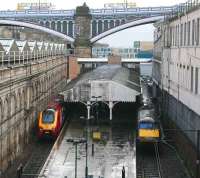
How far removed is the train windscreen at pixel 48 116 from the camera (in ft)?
127

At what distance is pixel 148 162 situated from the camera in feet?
109

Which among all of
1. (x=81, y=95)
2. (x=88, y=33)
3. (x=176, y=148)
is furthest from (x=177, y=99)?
(x=88, y=33)

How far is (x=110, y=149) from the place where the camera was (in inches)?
1390

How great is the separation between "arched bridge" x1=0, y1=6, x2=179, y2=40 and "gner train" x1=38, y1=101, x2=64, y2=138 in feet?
159

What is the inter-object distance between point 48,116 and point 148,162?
1027 centimetres

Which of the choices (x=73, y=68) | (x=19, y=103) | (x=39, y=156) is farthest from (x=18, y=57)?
(x=73, y=68)

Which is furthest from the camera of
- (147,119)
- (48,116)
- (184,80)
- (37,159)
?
(48,116)

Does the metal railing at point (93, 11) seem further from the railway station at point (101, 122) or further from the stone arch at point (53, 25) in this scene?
the railway station at point (101, 122)

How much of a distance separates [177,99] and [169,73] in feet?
23.5

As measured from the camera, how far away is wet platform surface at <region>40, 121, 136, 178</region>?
95.1ft

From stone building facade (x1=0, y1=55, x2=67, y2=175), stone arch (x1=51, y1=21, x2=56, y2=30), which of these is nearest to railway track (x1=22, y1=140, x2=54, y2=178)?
stone building facade (x1=0, y1=55, x2=67, y2=175)

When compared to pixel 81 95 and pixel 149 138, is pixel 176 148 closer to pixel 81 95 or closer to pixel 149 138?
pixel 149 138

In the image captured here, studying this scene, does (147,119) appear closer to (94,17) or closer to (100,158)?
(100,158)

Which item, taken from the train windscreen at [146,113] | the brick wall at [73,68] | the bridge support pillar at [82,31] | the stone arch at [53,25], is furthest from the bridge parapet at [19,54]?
the stone arch at [53,25]
